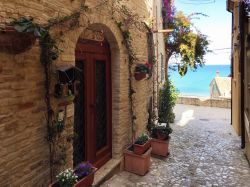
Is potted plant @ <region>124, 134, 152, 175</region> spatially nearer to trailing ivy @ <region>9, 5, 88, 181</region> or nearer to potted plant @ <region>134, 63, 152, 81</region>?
potted plant @ <region>134, 63, 152, 81</region>

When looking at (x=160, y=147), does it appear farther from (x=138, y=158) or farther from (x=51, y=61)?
(x=51, y=61)

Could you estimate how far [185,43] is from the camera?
466 inches

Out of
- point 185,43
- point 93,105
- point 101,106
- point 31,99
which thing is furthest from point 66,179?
point 185,43

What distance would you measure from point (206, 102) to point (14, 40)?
52.3ft

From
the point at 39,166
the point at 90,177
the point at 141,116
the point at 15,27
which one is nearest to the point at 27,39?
the point at 15,27

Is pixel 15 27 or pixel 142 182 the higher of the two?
pixel 15 27

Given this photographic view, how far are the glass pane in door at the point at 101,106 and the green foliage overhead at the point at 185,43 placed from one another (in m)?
6.77

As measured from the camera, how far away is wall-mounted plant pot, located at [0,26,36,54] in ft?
8.79

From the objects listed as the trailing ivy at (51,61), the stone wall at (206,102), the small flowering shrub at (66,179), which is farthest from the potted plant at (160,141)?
the stone wall at (206,102)

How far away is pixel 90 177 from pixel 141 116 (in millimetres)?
3550

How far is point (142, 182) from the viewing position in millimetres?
5340

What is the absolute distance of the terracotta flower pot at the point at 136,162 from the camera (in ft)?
18.6

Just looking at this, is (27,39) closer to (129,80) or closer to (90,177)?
(90,177)

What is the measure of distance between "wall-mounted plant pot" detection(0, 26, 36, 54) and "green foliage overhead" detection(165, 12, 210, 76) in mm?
9472
